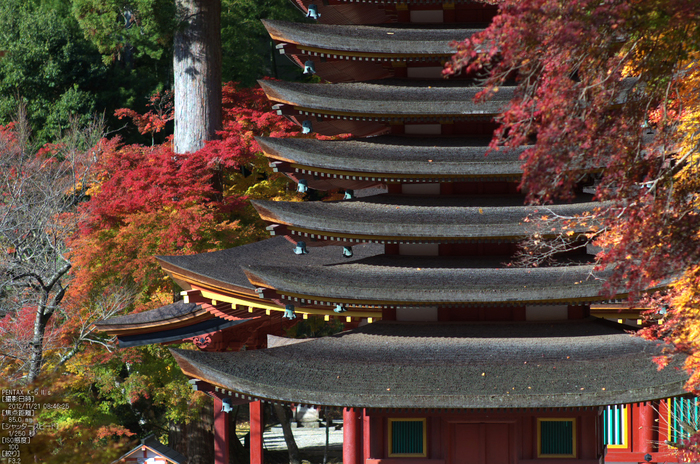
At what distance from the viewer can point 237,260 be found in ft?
52.5

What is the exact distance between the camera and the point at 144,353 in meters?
19.6

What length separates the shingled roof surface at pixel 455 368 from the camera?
11.2 meters

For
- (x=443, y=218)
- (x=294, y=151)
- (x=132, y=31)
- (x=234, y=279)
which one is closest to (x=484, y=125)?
(x=443, y=218)

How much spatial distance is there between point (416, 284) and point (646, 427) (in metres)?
9.04

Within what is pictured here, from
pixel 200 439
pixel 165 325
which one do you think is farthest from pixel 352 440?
pixel 200 439

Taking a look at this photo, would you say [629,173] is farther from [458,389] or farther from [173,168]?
[173,168]

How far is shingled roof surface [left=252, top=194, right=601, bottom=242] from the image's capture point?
43.1 feet

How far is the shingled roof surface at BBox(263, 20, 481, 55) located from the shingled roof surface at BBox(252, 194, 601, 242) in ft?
10.00

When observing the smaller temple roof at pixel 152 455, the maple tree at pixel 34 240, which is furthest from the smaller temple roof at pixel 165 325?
the smaller temple roof at pixel 152 455

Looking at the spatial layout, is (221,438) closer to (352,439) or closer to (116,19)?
(352,439)

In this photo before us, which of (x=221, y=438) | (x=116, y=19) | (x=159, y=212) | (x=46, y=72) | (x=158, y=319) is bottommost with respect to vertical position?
(x=221, y=438)

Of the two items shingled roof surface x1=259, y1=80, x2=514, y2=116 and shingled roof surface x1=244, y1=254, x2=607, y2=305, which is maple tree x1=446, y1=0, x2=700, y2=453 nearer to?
shingled roof surface x1=244, y1=254, x2=607, y2=305

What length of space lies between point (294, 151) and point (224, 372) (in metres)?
4.54

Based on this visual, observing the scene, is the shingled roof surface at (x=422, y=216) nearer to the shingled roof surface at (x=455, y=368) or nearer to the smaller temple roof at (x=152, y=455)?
the shingled roof surface at (x=455, y=368)
